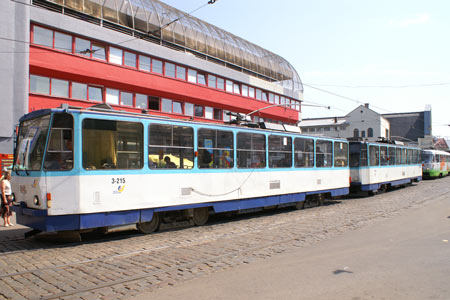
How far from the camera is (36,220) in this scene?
24.2 feet

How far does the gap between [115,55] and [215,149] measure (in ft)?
49.8

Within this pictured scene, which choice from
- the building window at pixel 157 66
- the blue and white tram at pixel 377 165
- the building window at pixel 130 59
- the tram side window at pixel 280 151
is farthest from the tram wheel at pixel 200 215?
the building window at pixel 157 66

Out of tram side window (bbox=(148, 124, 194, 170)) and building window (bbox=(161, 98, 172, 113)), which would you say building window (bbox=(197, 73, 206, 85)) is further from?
tram side window (bbox=(148, 124, 194, 170))

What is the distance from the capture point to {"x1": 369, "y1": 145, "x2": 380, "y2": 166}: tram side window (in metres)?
19.4

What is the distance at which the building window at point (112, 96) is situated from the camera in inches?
886

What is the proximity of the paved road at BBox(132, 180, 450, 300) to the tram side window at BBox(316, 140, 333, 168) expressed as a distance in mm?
6167

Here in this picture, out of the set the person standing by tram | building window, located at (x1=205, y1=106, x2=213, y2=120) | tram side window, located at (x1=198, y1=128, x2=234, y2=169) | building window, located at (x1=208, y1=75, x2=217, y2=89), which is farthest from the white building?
the person standing by tram

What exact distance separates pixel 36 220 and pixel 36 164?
1.12 m

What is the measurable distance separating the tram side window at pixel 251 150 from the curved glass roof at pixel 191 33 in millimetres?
6777

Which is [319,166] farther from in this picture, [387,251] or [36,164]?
[36,164]

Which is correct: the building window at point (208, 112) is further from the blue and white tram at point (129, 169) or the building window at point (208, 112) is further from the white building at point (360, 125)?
the white building at point (360, 125)

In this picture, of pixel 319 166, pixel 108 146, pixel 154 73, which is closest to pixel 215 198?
pixel 108 146

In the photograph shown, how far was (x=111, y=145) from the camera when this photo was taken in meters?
7.98

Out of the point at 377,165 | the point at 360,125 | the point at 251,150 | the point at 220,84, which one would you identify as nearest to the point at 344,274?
the point at 251,150
